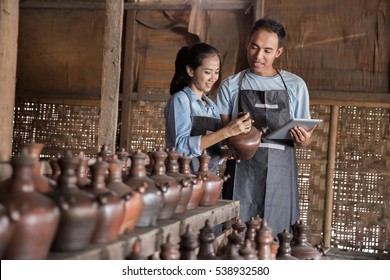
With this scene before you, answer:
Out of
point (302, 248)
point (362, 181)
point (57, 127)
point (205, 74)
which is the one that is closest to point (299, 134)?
point (205, 74)

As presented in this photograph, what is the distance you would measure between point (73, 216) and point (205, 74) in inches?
97.1

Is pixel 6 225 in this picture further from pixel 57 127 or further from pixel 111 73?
pixel 57 127

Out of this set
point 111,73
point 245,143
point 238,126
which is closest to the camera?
point 238,126

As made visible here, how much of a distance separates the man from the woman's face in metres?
0.44

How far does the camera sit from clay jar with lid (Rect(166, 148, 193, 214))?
11.0 feet

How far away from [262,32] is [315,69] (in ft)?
9.33

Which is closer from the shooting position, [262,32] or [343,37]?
[262,32]

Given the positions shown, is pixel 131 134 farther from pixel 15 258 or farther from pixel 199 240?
pixel 15 258

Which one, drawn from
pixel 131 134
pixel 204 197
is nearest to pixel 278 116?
pixel 204 197

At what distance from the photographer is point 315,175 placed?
24.7 ft

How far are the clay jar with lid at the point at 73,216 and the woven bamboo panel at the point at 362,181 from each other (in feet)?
18.1

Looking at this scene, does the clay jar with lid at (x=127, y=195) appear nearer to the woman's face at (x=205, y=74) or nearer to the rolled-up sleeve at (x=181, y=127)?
the rolled-up sleeve at (x=181, y=127)

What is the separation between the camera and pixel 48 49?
27.8ft

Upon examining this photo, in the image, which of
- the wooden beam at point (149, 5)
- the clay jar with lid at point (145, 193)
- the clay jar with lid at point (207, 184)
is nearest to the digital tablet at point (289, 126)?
the clay jar with lid at point (207, 184)
